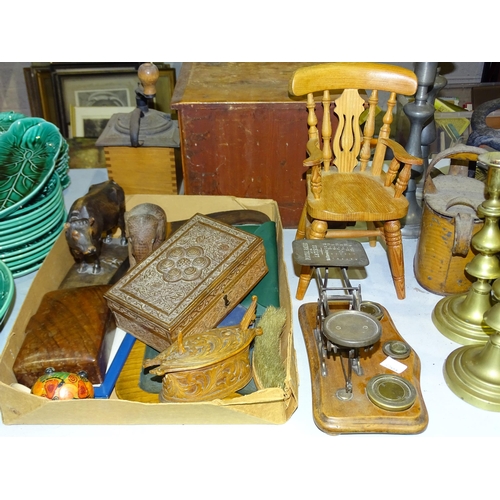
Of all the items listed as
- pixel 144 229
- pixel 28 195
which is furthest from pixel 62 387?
pixel 28 195

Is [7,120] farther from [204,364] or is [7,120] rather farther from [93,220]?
[204,364]

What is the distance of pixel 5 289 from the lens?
201 centimetres

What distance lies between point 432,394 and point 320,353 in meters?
0.37

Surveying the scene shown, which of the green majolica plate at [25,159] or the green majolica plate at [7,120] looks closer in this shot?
the green majolica plate at [25,159]

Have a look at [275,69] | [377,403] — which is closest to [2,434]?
[377,403]

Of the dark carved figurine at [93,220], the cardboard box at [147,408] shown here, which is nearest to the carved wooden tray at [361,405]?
the cardboard box at [147,408]

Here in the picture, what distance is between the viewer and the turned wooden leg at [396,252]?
2146 mm

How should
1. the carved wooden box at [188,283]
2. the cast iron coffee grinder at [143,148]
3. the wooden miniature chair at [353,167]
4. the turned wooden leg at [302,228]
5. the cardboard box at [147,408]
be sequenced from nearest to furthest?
the cardboard box at [147,408] < the carved wooden box at [188,283] < the wooden miniature chair at [353,167] < the turned wooden leg at [302,228] < the cast iron coffee grinder at [143,148]

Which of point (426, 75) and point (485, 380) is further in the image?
point (426, 75)

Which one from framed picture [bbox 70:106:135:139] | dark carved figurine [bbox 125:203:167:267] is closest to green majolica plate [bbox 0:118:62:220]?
dark carved figurine [bbox 125:203:167:267]

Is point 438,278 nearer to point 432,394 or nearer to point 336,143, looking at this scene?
point 432,394

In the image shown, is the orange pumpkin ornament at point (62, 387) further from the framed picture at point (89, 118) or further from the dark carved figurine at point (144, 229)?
the framed picture at point (89, 118)

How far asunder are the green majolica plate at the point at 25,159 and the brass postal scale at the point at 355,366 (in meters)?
1.09

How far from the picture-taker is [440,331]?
2.04 metres
